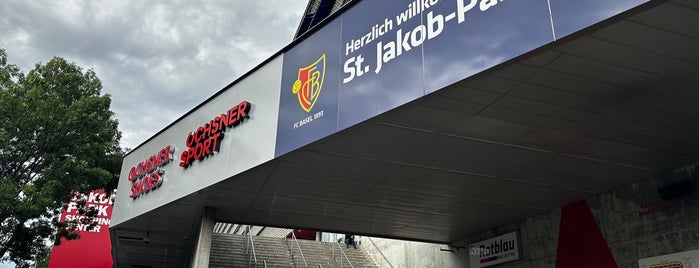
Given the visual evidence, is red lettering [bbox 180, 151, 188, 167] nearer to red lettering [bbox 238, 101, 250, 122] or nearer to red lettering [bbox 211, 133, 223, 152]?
red lettering [bbox 211, 133, 223, 152]

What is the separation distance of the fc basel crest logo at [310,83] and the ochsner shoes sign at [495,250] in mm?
7857

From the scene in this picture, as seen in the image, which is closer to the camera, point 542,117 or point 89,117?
point 542,117

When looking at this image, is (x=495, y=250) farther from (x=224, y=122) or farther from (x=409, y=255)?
(x=224, y=122)

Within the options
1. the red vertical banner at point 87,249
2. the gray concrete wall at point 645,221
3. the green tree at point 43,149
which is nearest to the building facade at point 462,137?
the gray concrete wall at point 645,221

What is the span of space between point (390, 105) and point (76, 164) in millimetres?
12179

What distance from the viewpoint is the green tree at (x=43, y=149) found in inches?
591

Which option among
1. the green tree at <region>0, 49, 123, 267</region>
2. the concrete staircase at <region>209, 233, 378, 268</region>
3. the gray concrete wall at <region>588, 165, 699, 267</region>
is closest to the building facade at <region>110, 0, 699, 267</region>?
the gray concrete wall at <region>588, 165, 699, 267</region>

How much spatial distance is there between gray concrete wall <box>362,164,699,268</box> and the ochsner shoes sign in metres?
0.17

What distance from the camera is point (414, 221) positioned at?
14.9 meters

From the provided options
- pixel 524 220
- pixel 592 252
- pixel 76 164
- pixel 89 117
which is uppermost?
pixel 89 117

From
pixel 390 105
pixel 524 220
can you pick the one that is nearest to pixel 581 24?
pixel 390 105

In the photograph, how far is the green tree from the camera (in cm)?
1502

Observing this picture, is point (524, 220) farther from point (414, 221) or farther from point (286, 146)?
point (286, 146)

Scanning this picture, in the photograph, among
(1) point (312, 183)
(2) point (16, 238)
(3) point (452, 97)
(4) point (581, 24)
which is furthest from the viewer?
(2) point (16, 238)
